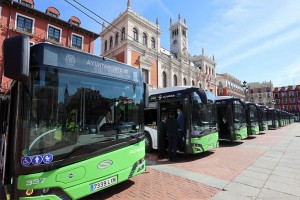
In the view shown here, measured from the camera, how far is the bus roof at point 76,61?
10.4ft

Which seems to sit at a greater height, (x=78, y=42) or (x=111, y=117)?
(x=78, y=42)

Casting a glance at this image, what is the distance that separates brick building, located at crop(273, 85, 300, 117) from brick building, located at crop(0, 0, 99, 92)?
8758 centimetres

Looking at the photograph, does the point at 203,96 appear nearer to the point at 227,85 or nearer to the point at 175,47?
the point at 175,47

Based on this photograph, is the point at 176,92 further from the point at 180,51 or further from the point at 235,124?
the point at 180,51

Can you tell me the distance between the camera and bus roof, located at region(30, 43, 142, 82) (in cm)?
318

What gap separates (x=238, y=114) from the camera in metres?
12.1

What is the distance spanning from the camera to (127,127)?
4375mm

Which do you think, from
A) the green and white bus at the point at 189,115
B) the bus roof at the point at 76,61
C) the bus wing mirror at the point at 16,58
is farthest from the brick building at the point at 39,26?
the bus wing mirror at the point at 16,58

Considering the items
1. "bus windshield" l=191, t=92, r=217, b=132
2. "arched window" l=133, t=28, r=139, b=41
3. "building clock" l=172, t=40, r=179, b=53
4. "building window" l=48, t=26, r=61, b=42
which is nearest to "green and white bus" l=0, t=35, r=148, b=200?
"bus windshield" l=191, t=92, r=217, b=132

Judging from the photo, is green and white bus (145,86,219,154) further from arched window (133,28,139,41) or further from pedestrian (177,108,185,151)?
arched window (133,28,139,41)

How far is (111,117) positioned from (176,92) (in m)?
4.50

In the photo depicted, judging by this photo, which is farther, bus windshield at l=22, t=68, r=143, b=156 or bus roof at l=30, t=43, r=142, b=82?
bus roof at l=30, t=43, r=142, b=82

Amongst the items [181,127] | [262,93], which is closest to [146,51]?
[181,127]

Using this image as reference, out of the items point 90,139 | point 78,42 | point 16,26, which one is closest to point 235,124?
point 90,139
